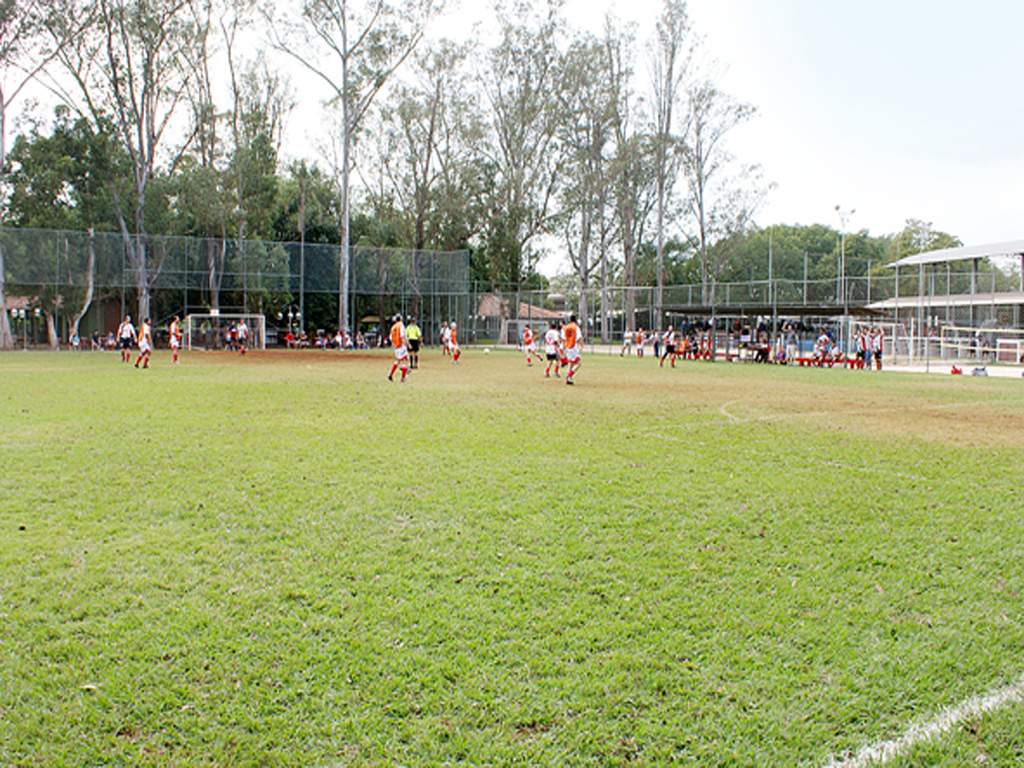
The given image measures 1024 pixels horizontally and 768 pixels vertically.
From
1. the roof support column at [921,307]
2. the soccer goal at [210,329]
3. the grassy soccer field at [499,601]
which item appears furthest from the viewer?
the soccer goal at [210,329]

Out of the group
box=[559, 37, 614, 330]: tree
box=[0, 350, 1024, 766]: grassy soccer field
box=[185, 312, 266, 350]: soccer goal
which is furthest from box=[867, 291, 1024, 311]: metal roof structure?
box=[0, 350, 1024, 766]: grassy soccer field

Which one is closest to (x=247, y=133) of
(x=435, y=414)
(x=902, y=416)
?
(x=435, y=414)

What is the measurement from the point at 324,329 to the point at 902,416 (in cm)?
4736

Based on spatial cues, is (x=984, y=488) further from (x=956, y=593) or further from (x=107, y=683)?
(x=107, y=683)

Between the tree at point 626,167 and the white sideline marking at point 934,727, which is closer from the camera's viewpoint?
the white sideline marking at point 934,727

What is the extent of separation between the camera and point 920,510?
6770 mm

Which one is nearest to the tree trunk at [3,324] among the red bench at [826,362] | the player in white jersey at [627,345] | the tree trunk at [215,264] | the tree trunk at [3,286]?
the tree trunk at [3,286]

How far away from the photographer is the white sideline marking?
10.1 feet

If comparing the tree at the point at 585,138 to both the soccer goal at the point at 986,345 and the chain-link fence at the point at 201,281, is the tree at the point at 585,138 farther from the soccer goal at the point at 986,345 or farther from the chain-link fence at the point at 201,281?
the soccer goal at the point at 986,345

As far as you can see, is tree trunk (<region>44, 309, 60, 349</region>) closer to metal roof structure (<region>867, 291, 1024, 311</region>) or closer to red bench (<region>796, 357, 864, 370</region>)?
red bench (<region>796, 357, 864, 370</region>)

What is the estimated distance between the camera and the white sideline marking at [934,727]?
3.08 metres

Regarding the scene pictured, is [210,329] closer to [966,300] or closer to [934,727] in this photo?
[966,300]

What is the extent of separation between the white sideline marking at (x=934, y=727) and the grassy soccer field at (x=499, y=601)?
0.05 meters

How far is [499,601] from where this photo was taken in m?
4.58
